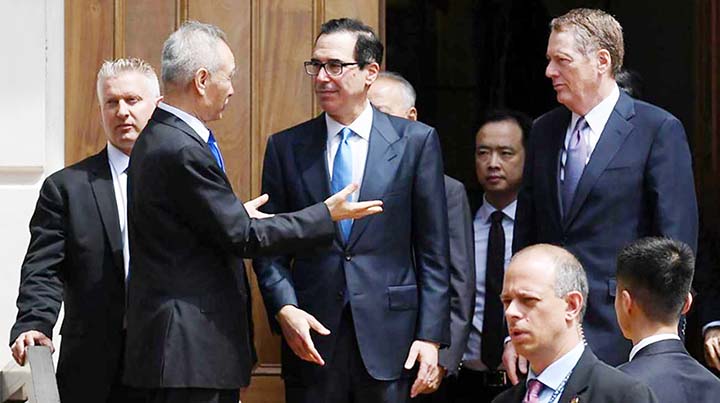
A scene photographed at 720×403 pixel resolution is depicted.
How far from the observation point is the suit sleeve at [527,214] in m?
5.98

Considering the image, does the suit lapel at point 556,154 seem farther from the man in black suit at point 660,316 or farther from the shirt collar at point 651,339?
the shirt collar at point 651,339

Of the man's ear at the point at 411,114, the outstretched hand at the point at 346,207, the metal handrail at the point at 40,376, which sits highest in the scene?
the man's ear at the point at 411,114

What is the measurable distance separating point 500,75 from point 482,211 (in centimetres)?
346

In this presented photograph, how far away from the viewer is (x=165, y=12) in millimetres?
6645

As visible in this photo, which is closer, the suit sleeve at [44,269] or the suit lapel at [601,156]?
the suit sleeve at [44,269]

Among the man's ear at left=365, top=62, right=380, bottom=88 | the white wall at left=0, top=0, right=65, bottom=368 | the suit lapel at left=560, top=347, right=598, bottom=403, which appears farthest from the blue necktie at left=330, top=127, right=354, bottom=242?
the suit lapel at left=560, top=347, right=598, bottom=403

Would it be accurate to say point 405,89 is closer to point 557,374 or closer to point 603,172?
point 603,172

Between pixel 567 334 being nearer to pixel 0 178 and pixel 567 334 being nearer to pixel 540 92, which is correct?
pixel 0 178

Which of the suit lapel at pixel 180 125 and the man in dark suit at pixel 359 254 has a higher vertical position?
the suit lapel at pixel 180 125

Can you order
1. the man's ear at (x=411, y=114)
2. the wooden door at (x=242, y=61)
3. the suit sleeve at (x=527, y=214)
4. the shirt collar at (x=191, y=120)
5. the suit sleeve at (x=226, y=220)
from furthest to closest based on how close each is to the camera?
the man's ear at (x=411, y=114) → the wooden door at (x=242, y=61) → the suit sleeve at (x=527, y=214) → the shirt collar at (x=191, y=120) → the suit sleeve at (x=226, y=220)

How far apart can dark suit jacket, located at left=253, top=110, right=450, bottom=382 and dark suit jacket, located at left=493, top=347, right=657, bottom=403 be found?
58.1 inches

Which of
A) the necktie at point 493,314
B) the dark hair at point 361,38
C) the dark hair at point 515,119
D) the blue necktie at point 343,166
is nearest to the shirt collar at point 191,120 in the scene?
the blue necktie at point 343,166

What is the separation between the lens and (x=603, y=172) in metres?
5.73

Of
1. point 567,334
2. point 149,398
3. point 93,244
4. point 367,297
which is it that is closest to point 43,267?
point 93,244
